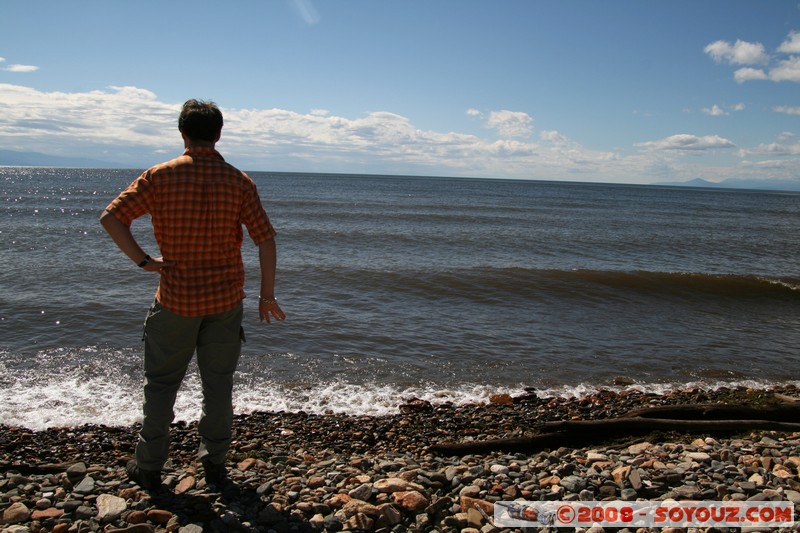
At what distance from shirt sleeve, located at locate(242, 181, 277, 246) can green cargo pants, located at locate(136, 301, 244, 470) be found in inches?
21.5

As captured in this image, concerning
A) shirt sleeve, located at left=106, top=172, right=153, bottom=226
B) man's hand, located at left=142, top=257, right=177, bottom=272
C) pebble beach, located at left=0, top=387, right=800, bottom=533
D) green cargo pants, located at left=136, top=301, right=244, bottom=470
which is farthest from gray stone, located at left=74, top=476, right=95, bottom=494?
shirt sleeve, located at left=106, top=172, right=153, bottom=226

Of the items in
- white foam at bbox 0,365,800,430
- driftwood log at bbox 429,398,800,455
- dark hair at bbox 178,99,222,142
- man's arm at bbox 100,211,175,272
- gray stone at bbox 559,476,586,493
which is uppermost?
dark hair at bbox 178,99,222,142

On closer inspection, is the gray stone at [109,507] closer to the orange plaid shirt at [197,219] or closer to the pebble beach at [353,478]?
the pebble beach at [353,478]

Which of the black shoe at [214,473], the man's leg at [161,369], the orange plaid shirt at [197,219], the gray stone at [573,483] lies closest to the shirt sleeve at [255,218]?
the orange plaid shirt at [197,219]

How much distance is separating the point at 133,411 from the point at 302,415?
7.03 ft

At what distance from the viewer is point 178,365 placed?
145 inches

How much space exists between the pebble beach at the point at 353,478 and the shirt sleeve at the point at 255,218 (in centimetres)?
188

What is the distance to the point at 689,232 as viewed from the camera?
3108 cm

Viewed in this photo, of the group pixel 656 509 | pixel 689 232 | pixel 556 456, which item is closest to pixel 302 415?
pixel 556 456

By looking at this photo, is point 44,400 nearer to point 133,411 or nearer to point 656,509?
point 133,411

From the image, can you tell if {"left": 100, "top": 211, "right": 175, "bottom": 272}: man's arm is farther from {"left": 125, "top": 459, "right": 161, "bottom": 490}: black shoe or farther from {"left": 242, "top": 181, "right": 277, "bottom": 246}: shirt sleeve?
{"left": 125, "top": 459, "right": 161, "bottom": 490}: black shoe

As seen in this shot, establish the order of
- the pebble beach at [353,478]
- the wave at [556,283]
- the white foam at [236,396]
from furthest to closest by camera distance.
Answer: the wave at [556,283] < the white foam at [236,396] < the pebble beach at [353,478]

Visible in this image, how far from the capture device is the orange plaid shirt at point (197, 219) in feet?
11.1

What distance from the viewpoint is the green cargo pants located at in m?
3.59
